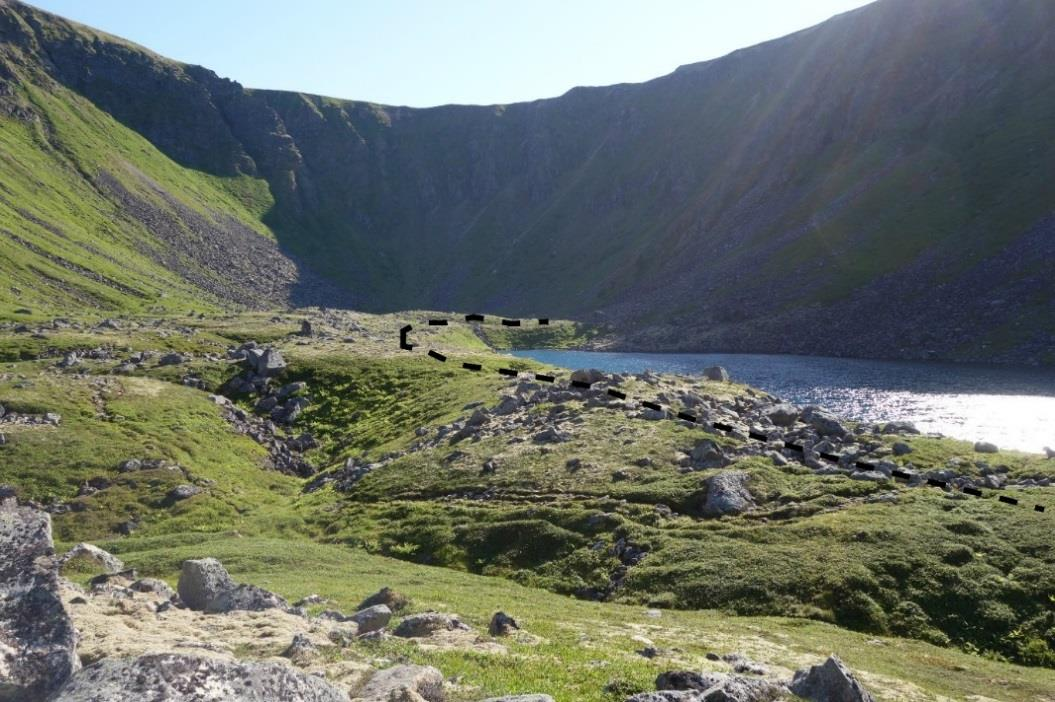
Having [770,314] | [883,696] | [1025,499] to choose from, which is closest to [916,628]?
[883,696]

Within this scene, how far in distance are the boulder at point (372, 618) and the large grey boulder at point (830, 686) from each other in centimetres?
1387

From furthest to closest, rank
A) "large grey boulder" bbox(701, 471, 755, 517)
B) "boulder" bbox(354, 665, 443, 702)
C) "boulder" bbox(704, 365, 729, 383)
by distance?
"boulder" bbox(704, 365, 729, 383) < "large grey boulder" bbox(701, 471, 755, 517) < "boulder" bbox(354, 665, 443, 702)

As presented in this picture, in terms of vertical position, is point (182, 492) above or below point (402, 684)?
below

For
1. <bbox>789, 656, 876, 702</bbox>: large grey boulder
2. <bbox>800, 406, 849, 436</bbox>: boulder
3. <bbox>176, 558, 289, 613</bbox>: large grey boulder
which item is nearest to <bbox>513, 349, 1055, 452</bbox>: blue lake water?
<bbox>800, 406, 849, 436</bbox>: boulder

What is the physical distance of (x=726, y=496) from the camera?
45.5 m

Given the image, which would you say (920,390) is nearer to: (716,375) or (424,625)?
(716,375)

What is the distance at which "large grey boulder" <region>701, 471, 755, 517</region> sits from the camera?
147 feet

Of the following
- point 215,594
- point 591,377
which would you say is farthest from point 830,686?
point 591,377

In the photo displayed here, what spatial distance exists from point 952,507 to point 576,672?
32081mm

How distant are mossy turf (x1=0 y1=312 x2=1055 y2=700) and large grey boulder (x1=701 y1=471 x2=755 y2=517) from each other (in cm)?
86

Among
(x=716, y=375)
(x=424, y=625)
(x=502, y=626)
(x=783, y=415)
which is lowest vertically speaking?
(x=502, y=626)

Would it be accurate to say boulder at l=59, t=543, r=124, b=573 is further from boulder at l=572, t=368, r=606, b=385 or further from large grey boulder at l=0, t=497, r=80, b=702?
boulder at l=572, t=368, r=606, b=385

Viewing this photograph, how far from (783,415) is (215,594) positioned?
51.1 m

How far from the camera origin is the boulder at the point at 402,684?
17.2m
